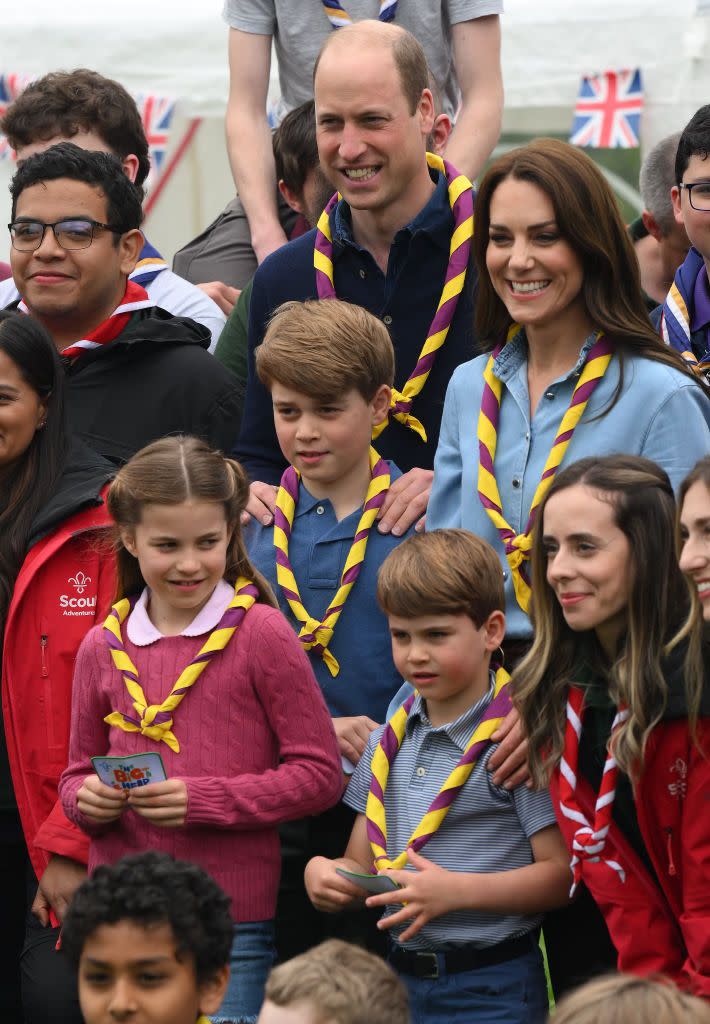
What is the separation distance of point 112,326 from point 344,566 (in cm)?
121

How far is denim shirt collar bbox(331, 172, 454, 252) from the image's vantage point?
525cm

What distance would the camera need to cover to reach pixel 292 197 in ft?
21.0

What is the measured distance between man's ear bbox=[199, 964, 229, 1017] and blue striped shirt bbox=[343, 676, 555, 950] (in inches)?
23.2

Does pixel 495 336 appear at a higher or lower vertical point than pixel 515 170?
lower

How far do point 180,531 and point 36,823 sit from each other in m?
0.94

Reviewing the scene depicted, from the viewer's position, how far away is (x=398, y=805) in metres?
4.42

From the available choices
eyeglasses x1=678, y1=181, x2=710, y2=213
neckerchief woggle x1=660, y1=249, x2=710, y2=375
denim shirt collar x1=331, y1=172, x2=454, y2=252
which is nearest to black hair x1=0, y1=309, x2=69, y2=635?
denim shirt collar x1=331, y1=172, x2=454, y2=252

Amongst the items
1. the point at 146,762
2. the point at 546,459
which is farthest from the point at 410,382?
the point at 146,762

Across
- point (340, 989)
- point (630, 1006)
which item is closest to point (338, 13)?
point (340, 989)

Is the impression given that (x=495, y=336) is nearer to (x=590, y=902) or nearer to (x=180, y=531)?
(x=180, y=531)

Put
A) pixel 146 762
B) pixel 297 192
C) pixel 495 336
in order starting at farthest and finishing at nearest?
pixel 297 192 → pixel 495 336 → pixel 146 762

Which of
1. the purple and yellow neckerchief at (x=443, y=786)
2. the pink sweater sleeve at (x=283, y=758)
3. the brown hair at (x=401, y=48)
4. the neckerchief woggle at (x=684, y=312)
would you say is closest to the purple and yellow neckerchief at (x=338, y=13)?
the brown hair at (x=401, y=48)

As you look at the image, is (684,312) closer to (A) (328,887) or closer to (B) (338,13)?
(B) (338,13)

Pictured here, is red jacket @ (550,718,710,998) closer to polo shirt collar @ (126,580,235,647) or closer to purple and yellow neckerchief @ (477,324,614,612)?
purple and yellow neckerchief @ (477,324,614,612)
